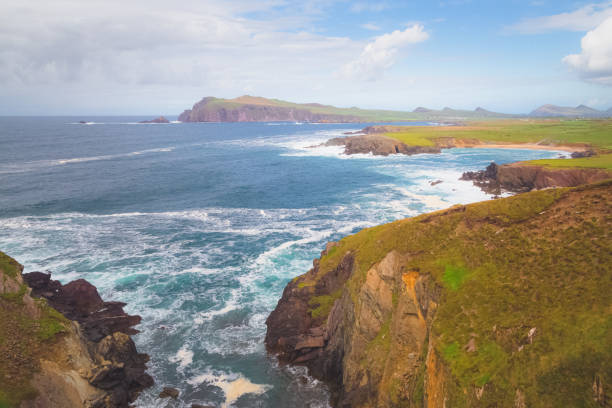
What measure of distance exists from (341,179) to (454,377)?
71.2m

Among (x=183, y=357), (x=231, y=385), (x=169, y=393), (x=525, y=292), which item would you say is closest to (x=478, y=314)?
(x=525, y=292)

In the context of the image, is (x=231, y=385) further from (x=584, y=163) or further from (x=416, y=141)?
(x=416, y=141)

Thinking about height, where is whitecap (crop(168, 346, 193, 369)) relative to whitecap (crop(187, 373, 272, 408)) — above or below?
above

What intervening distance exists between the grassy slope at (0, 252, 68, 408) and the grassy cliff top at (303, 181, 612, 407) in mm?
18449

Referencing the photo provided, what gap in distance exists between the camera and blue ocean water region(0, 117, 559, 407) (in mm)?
24344

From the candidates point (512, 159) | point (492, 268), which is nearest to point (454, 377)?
point (492, 268)

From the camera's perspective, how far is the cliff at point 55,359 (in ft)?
54.6

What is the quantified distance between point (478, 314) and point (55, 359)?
2032cm

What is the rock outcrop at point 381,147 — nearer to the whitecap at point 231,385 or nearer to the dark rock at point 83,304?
the dark rock at point 83,304

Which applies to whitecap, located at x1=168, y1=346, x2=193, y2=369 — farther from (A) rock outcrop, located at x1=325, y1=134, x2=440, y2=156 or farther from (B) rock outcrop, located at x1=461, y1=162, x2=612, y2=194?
(A) rock outcrop, located at x1=325, y1=134, x2=440, y2=156

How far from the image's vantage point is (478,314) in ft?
46.4

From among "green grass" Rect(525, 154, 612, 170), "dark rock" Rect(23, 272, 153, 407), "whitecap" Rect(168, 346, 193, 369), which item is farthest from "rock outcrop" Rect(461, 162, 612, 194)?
"dark rock" Rect(23, 272, 153, 407)

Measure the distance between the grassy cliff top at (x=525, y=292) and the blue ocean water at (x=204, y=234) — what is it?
10880 mm

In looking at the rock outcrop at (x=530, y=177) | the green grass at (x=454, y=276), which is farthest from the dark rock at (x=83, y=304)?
the rock outcrop at (x=530, y=177)
